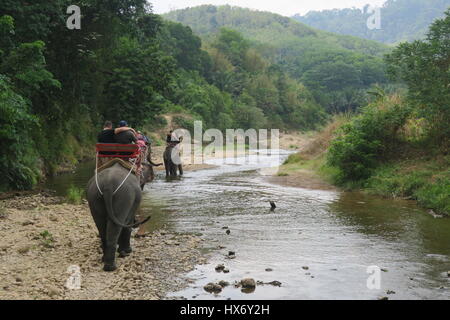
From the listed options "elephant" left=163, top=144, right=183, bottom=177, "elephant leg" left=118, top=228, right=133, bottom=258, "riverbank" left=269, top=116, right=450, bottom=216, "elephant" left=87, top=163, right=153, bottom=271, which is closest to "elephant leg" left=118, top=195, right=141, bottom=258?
"elephant leg" left=118, top=228, right=133, bottom=258

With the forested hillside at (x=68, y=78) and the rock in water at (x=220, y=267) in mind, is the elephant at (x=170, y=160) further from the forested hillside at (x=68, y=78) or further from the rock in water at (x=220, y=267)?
the rock in water at (x=220, y=267)

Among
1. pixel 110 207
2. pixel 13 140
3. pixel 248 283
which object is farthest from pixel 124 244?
pixel 13 140

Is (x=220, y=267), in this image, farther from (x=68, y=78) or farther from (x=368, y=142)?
(x=68, y=78)

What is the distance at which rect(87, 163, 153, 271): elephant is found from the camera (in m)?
7.30

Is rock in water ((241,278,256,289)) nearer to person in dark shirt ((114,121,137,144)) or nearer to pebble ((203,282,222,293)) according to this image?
pebble ((203,282,222,293))

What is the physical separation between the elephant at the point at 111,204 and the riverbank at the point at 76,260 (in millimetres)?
370

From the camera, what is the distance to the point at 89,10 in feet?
75.0

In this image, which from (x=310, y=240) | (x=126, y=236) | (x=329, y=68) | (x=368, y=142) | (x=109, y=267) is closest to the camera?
(x=109, y=267)

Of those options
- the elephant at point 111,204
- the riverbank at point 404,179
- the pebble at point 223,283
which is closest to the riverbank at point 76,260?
the elephant at point 111,204

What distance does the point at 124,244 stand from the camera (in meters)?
8.18

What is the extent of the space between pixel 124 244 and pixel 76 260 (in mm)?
830

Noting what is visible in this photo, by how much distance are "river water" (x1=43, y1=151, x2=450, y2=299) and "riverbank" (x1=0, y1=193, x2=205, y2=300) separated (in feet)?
1.46
